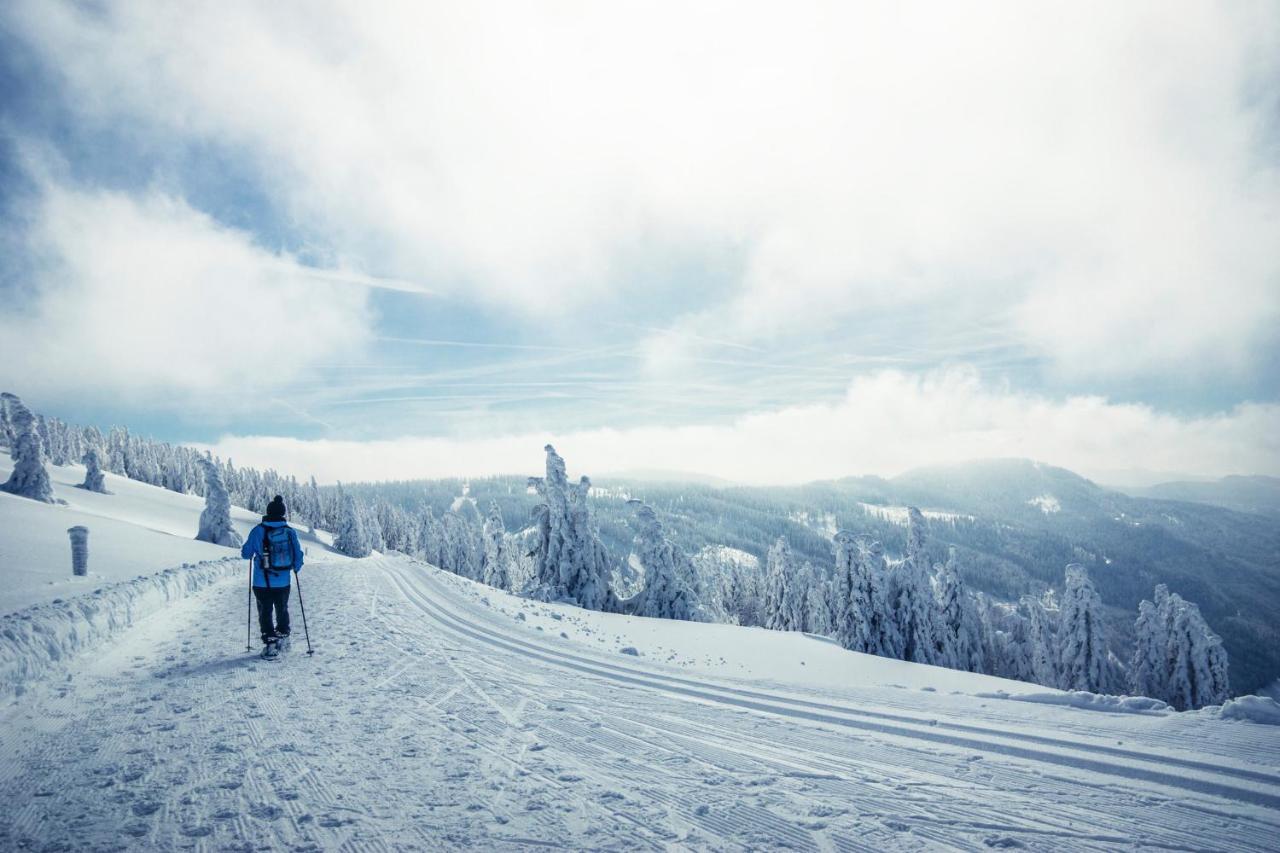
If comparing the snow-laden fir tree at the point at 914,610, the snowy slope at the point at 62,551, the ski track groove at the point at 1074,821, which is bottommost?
the snow-laden fir tree at the point at 914,610

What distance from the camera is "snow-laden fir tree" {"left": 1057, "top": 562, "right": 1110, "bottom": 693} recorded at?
120ft

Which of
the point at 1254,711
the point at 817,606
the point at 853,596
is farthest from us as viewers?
the point at 817,606

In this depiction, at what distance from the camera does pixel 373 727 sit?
592 cm

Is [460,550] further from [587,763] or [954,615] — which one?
[587,763]

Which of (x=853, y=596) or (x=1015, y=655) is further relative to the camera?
(x=1015, y=655)

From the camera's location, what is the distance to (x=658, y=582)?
3244 cm

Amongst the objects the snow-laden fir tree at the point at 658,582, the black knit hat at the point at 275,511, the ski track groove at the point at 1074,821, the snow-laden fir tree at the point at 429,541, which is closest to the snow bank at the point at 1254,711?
the ski track groove at the point at 1074,821

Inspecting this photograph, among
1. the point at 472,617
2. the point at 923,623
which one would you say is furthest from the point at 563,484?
A: the point at 923,623

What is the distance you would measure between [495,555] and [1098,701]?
66.8m

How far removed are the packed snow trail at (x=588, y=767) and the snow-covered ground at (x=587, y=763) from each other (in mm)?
26

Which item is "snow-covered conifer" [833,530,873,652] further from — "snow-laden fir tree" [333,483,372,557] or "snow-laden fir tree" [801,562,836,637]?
"snow-laden fir tree" [333,483,372,557]

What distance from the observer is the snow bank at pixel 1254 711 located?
17.6 feet

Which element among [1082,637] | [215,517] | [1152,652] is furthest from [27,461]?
[1152,652]

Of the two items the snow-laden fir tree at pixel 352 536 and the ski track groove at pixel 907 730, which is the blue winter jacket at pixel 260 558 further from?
the snow-laden fir tree at pixel 352 536
